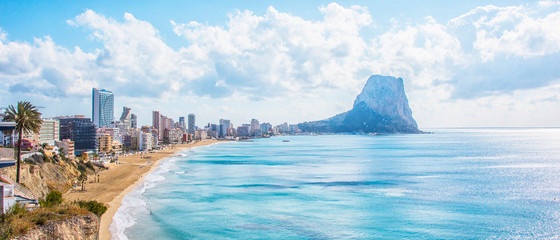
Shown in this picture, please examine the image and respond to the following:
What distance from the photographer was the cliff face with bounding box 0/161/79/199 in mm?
38500

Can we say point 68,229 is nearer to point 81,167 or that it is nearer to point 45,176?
point 45,176

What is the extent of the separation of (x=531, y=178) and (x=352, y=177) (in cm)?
2858

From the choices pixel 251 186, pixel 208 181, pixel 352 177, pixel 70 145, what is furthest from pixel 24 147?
pixel 352 177

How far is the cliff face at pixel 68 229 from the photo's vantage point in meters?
18.9

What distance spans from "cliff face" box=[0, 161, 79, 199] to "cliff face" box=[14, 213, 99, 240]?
19688 millimetres

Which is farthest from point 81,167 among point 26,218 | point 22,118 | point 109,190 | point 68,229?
point 68,229

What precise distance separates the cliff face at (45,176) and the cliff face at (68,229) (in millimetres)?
19688

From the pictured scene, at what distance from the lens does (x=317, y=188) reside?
52094mm

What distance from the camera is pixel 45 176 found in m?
45.5

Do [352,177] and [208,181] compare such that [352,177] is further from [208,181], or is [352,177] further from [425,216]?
[425,216]

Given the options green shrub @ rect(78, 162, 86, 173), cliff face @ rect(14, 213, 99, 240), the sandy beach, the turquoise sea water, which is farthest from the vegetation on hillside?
green shrub @ rect(78, 162, 86, 173)

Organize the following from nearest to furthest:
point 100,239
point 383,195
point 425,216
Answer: point 100,239 < point 425,216 < point 383,195

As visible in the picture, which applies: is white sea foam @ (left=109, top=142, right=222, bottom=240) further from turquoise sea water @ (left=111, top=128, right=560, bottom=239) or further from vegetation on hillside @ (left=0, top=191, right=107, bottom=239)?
vegetation on hillside @ (left=0, top=191, right=107, bottom=239)

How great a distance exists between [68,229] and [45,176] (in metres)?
30.5
